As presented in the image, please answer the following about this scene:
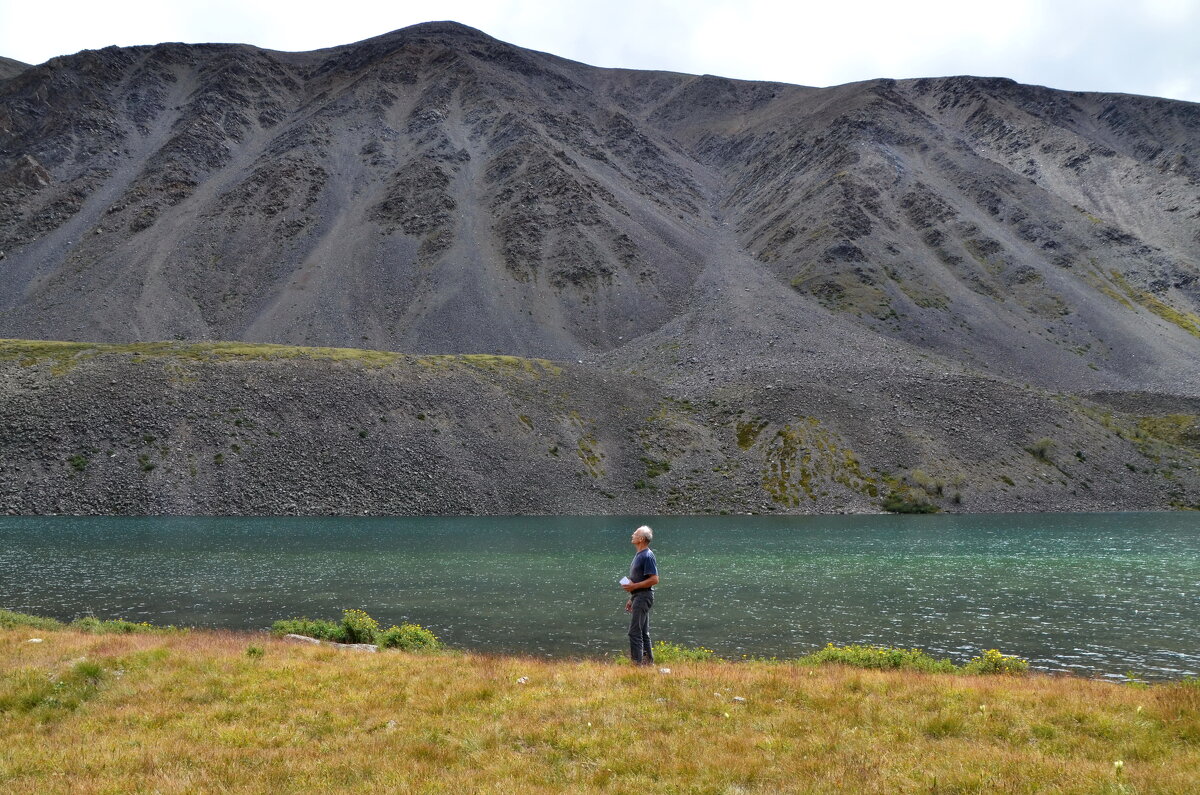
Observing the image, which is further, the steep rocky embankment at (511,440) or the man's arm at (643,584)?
the steep rocky embankment at (511,440)

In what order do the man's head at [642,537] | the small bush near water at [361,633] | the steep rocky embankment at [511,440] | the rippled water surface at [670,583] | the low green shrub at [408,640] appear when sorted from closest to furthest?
the man's head at [642,537] → the low green shrub at [408,640] → the small bush near water at [361,633] → the rippled water surface at [670,583] → the steep rocky embankment at [511,440]

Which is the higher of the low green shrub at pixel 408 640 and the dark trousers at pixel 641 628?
the dark trousers at pixel 641 628

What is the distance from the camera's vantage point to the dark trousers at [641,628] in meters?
16.7

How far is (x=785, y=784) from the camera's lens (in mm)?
9109

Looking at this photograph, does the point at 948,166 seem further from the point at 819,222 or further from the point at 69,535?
the point at 69,535

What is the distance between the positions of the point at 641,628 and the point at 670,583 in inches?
970

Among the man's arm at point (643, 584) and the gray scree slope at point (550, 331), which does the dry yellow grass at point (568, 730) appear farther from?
the gray scree slope at point (550, 331)

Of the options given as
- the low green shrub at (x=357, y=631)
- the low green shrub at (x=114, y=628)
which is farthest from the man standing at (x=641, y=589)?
the low green shrub at (x=114, y=628)

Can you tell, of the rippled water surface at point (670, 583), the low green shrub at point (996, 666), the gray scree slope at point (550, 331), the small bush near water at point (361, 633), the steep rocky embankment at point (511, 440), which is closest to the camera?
the low green shrub at point (996, 666)

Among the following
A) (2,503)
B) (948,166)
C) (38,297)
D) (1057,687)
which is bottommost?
(2,503)

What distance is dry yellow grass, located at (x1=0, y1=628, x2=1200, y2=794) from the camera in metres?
9.22

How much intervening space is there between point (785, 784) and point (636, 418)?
302 ft

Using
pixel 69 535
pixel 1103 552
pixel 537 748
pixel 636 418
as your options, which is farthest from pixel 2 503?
pixel 1103 552

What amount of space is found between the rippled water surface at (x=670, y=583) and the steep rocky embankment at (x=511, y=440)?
921cm
